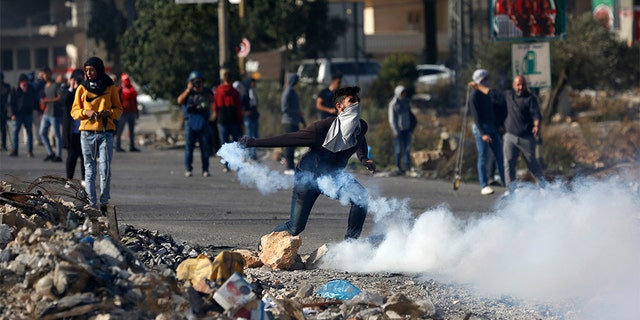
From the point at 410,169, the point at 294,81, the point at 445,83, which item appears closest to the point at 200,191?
the point at 294,81

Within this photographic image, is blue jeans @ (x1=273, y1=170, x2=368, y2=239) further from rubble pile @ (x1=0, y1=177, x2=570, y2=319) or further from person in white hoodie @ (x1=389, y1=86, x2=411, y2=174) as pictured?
person in white hoodie @ (x1=389, y1=86, x2=411, y2=174)

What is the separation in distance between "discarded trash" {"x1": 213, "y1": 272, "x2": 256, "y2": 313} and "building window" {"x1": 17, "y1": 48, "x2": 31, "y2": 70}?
184ft

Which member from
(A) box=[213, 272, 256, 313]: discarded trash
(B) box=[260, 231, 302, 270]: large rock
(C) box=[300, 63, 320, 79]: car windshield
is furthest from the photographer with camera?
(C) box=[300, 63, 320, 79]: car windshield

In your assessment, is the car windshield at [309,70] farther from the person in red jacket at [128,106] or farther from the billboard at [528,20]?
the billboard at [528,20]

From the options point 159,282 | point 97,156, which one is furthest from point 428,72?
point 159,282

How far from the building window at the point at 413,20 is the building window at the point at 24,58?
71.3ft

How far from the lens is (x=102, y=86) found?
38.1 ft

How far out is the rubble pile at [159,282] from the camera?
640 centimetres

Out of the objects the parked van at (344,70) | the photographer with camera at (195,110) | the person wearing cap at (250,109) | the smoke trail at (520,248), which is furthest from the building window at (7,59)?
the smoke trail at (520,248)

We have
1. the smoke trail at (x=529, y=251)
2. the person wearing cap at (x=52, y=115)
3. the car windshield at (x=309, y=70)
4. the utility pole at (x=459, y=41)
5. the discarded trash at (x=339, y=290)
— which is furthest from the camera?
the car windshield at (x=309, y=70)

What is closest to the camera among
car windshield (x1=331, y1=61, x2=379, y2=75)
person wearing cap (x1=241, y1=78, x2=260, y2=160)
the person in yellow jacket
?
the person in yellow jacket

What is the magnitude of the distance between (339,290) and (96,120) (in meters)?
4.61

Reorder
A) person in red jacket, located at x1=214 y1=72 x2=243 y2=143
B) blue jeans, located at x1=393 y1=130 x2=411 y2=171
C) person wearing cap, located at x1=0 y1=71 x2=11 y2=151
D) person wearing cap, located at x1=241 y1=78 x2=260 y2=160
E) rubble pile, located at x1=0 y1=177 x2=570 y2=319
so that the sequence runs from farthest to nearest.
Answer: person wearing cap, located at x1=0 y1=71 x2=11 y2=151 → person wearing cap, located at x1=241 y1=78 x2=260 y2=160 → blue jeans, located at x1=393 y1=130 x2=411 y2=171 → person in red jacket, located at x1=214 y1=72 x2=243 y2=143 → rubble pile, located at x1=0 y1=177 x2=570 y2=319

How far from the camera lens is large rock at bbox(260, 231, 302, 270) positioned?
9047mm
